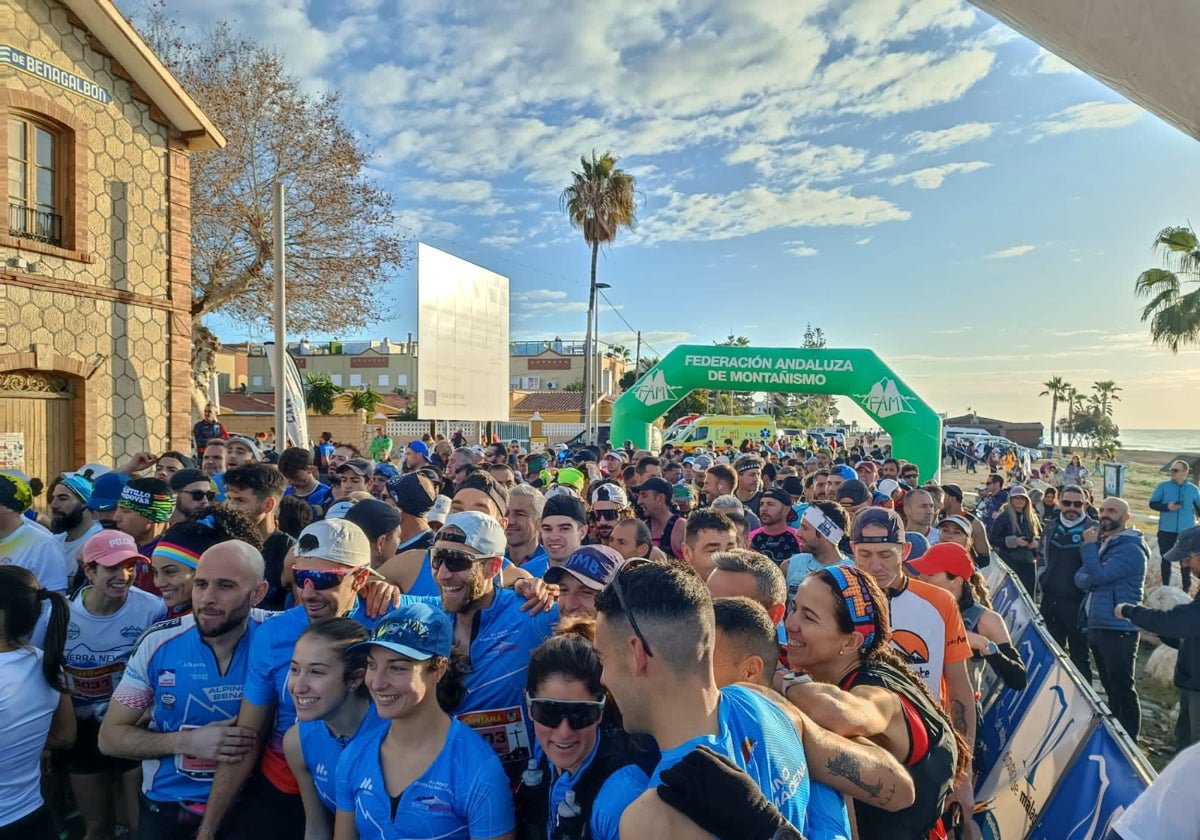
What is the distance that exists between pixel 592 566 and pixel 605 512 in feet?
8.31

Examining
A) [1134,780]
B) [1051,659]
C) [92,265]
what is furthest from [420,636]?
[92,265]

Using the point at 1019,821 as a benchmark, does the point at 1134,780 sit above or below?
above

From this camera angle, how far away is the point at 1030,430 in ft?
237

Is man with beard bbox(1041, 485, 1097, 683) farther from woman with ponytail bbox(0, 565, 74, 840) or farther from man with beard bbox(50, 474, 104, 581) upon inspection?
man with beard bbox(50, 474, 104, 581)

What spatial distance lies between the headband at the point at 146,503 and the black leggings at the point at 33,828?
194 centimetres

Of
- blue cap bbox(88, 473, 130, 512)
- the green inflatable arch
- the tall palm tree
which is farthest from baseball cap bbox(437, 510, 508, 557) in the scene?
the tall palm tree

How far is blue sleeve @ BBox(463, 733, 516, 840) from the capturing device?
2.15 m

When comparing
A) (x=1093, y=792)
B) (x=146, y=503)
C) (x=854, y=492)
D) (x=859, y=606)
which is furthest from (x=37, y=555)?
(x=854, y=492)

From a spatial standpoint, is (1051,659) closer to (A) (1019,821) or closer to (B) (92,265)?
(A) (1019,821)

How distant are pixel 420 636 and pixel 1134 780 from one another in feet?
10.3

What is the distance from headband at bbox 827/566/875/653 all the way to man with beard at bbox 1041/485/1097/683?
6178 mm

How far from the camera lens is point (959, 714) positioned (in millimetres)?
3490

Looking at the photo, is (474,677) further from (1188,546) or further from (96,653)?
(1188,546)

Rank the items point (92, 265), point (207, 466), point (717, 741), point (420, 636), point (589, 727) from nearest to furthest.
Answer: point (717, 741) → point (589, 727) → point (420, 636) → point (207, 466) → point (92, 265)
